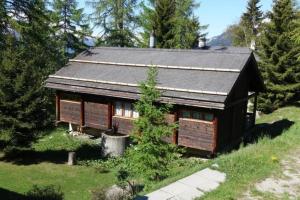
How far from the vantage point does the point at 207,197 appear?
9.65 m

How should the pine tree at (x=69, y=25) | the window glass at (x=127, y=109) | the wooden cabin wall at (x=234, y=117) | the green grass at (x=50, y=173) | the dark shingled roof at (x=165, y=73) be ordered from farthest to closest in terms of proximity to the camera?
1. the pine tree at (x=69, y=25)
2. the window glass at (x=127, y=109)
3. the wooden cabin wall at (x=234, y=117)
4. the dark shingled roof at (x=165, y=73)
5. the green grass at (x=50, y=173)

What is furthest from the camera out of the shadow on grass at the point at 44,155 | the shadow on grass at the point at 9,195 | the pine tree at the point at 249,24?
the pine tree at the point at 249,24

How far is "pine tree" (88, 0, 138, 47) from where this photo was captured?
132 feet

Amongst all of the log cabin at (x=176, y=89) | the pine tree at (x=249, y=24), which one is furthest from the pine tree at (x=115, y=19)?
the pine tree at (x=249, y=24)

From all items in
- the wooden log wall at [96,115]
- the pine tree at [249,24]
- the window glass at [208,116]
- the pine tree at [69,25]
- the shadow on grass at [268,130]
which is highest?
the pine tree at [249,24]

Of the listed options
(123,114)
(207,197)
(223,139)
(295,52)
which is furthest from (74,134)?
(295,52)

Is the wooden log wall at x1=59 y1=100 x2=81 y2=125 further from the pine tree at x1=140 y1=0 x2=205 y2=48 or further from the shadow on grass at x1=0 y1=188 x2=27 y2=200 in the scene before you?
the pine tree at x1=140 y1=0 x2=205 y2=48

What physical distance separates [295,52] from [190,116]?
16430mm

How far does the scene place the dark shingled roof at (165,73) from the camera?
17.8 m

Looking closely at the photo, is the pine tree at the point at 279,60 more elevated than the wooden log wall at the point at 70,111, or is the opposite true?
the pine tree at the point at 279,60

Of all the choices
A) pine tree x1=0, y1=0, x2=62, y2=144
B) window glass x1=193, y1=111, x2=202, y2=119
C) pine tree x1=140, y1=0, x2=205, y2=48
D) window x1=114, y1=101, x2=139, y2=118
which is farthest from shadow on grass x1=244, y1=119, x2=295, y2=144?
pine tree x1=140, y1=0, x2=205, y2=48

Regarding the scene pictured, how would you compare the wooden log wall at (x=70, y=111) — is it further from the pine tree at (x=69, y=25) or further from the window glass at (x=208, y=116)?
the pine tree at (x=69, y=25)

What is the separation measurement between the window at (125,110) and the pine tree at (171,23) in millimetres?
16802

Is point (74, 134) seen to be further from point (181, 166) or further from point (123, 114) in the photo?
point (181, 166)
